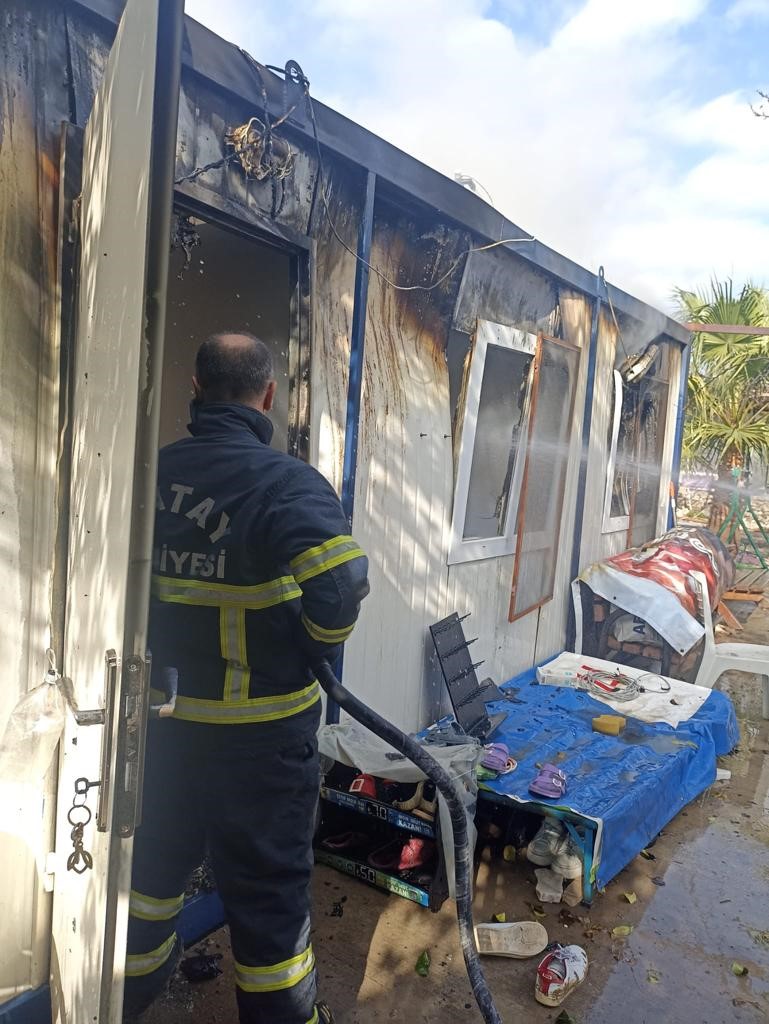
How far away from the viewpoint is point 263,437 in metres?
2.34

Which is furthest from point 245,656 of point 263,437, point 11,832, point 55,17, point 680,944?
point 680,944

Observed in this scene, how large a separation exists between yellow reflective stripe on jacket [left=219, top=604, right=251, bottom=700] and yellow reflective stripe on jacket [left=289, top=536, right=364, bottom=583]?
0.77 feet

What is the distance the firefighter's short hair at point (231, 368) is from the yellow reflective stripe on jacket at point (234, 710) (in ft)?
2.99

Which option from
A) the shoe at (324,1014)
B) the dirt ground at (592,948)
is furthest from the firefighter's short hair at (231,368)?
the dirt ground at (592,948)

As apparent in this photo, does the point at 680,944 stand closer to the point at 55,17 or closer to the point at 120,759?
the point at 120,759

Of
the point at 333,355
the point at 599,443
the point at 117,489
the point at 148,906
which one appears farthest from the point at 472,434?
the point at 117,489

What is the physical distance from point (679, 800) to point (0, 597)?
383 centimetres

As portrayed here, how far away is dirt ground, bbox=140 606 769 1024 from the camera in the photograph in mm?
2846

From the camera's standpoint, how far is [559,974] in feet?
9.58

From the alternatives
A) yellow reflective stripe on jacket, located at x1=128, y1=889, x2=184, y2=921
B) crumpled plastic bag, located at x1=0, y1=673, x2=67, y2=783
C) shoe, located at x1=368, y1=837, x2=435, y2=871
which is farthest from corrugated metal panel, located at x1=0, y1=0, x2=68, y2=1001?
shoe, located at x1=368, y1=837, x2=435, y2=871

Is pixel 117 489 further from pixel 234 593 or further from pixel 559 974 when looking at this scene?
pixel 559 974

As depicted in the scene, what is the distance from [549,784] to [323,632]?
222cm

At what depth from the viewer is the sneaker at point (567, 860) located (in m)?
3.55

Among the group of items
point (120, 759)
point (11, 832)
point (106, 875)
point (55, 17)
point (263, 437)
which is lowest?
point (11, 832)
